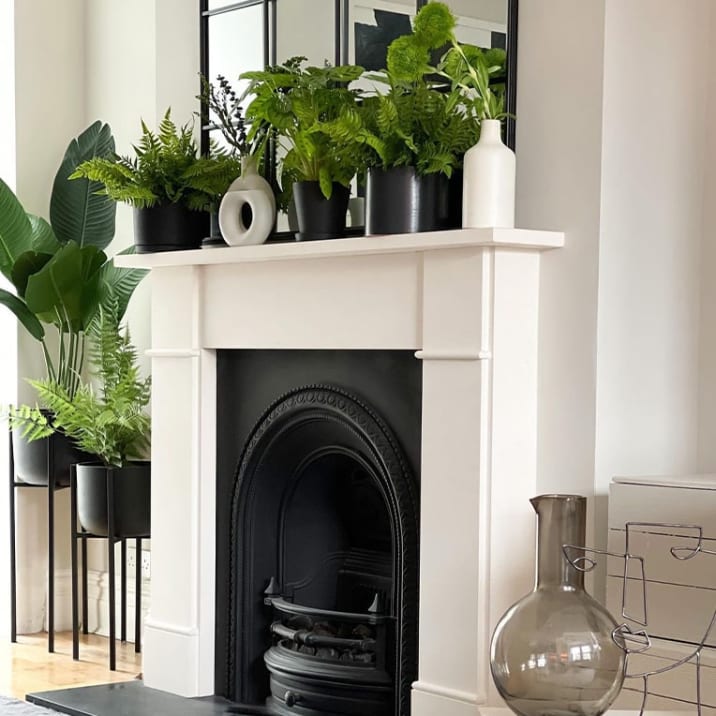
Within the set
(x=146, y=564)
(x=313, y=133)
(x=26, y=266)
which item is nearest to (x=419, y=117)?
(x=313, y=133)

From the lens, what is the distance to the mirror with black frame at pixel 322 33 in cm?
312

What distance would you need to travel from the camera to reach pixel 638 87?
9.74 feet

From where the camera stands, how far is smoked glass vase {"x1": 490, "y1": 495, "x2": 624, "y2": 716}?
1902mm

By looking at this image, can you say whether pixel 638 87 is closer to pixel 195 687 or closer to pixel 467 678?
pixel 467 678

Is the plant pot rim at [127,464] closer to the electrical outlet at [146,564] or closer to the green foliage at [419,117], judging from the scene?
the electrical outlet at [146,564]

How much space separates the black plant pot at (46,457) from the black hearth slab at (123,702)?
0.94 meters

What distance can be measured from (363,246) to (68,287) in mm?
1589

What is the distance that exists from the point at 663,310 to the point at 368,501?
1063 mm

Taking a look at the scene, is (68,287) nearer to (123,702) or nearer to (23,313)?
(23,313)

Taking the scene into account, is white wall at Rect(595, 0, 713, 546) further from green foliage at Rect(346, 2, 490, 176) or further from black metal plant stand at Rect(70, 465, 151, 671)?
black metal plant stand at Rect(70, 465, 151, 671)

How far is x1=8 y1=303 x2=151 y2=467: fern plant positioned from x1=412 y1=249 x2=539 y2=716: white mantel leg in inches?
60.9

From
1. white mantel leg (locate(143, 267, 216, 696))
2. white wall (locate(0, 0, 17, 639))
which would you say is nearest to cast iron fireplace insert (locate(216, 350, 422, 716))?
white mantel leg (locate(143, 267, 216, 696))

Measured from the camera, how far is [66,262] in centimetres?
436

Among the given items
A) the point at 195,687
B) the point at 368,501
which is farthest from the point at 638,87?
the point at 195,687
